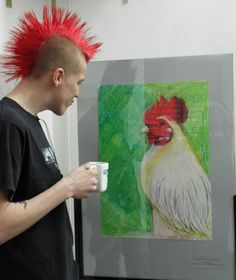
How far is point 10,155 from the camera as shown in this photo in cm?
97

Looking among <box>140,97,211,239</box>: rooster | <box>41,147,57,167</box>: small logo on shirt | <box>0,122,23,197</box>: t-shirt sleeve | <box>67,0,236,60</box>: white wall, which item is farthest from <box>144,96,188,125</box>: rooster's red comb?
<box>0,122,23,197</box>: t-shirt sleeve

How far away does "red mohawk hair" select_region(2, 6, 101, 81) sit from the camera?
44.6 inches

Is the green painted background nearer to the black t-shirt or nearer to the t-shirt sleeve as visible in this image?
the black t-shirt

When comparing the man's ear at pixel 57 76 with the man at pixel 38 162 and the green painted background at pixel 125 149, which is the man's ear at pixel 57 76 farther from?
the green painted background at pixel 125 149

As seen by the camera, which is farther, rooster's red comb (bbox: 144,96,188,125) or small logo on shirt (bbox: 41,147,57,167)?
rooster's red comb (bbox: 144,96,188,125)

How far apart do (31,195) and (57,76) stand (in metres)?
0.31

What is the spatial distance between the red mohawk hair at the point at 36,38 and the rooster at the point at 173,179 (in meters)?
0.45

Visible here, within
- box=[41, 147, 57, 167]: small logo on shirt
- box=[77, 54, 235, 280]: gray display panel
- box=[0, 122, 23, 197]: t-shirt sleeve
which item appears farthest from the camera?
box=[77, 54, 235, 280]: gray display panel

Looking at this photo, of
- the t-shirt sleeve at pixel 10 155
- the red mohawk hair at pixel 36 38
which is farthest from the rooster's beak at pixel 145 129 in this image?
the t-shirt sleeve at pixel 10 155

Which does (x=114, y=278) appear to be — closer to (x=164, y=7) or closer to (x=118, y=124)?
(x=118, y=124)

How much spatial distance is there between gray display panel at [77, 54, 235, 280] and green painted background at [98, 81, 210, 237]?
0.03 metres

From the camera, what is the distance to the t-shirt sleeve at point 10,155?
95 centimetres

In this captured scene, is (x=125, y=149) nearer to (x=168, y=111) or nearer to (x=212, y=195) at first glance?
(x=168, y=111)

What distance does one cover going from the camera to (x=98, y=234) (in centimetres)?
165
